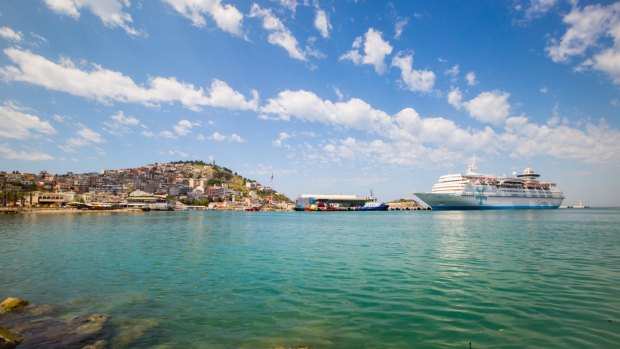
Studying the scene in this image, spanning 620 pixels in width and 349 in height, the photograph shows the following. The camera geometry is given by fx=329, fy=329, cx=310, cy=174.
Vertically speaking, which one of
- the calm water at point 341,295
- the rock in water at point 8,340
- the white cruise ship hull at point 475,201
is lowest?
the calm water at point 341,295

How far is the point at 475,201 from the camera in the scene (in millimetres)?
130875

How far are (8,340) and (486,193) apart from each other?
147m

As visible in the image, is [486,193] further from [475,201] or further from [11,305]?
[11,305]

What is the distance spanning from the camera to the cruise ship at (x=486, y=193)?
130m

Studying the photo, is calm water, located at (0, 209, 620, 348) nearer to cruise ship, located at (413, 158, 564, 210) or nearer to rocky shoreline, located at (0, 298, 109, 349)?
rocky shoreline, located at (0, 298, 109, 349)

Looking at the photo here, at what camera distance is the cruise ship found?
130 m

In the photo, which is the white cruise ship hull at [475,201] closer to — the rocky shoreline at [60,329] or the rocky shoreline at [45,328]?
the rocky shoreline at [60,329]

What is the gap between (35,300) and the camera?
12891 millimetres

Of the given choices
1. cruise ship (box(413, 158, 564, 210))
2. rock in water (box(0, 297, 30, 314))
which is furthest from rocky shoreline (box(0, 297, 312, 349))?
cruise ship (box(413, 158, 564, 210))

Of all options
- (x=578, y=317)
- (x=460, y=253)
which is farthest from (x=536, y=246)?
(x=578, y=317)

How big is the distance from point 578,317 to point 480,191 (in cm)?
13499

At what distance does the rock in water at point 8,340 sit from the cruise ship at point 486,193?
136m

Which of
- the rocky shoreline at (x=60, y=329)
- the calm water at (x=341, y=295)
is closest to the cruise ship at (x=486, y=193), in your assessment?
the calm water at (x=341, y=295)

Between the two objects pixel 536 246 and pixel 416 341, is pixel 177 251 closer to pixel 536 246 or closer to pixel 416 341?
pixel 416 341
